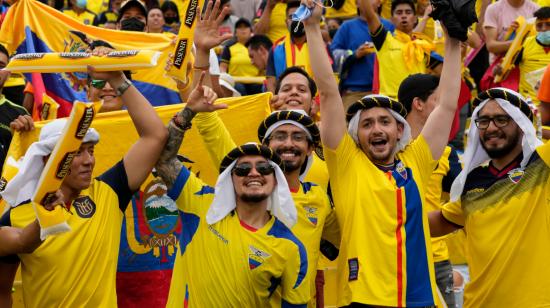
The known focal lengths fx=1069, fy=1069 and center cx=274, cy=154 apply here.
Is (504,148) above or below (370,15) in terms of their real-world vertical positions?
below

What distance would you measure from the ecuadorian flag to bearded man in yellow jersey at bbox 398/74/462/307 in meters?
2.44

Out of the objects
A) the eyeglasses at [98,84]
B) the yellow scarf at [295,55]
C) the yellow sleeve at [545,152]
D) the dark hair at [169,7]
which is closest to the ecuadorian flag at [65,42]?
the eyeglasses at [98,84]

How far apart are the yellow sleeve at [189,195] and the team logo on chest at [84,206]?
1.83ft

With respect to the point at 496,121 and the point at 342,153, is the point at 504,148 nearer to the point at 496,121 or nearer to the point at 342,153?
the point at 496,121

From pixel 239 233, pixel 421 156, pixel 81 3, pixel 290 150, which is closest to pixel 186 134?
pixel 290 150

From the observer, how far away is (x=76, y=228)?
6.16m

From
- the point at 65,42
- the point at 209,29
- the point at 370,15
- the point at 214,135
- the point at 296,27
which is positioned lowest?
the point at 214,135

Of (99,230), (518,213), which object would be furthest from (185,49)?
(518,213)

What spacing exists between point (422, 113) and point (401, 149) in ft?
4.69

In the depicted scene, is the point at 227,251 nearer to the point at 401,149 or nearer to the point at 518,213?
the point at 401,149

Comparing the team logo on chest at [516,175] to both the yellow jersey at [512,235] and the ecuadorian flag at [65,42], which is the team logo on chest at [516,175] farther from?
the ecuadorian flag at [65,42]

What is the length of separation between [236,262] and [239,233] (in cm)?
18

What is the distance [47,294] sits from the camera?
20.1 feet

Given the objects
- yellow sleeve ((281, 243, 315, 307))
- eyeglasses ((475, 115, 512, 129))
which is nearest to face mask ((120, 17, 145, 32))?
eyeglasses ((475, 115, 512, 129))
